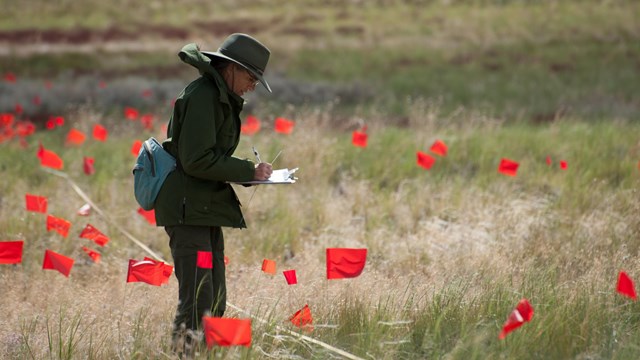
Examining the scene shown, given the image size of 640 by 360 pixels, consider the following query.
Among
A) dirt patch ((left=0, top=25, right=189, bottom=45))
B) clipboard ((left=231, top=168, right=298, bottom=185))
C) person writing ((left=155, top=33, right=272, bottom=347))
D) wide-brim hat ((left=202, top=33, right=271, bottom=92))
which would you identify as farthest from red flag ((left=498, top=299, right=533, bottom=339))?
dirt patch ((left=0, top=25, right=189, bottom=45))

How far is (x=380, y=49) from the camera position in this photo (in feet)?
85.0

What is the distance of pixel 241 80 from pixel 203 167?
52 cm

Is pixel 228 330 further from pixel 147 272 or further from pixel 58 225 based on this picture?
pixel 58 225

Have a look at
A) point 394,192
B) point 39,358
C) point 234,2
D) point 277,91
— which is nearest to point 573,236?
point 394,192

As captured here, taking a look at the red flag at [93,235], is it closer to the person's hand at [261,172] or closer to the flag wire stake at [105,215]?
the flag wire stake at [105,215]

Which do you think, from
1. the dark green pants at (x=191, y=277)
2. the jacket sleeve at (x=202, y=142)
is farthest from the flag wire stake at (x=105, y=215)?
the jacket sleeve at (x=202, y=142)

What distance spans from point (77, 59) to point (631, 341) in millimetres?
21493

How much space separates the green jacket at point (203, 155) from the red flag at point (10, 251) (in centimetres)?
114

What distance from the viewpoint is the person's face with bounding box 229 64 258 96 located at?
456cm

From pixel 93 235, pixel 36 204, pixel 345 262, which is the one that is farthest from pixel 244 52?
pixel 36 204

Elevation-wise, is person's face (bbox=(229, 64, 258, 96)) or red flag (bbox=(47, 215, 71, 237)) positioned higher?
person's face (bbox=(229, 64, 258, 96))

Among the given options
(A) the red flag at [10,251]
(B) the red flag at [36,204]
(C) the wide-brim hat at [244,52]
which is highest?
(C) the wide-brim hat at [244,52]

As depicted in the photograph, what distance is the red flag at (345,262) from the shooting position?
15.8ft

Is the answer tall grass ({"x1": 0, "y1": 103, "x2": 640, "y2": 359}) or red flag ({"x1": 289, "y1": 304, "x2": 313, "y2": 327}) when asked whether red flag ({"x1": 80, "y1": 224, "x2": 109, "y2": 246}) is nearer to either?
tall grass ({"x1": 0, "y1": 103, "x2": 640, "y2": 359})
